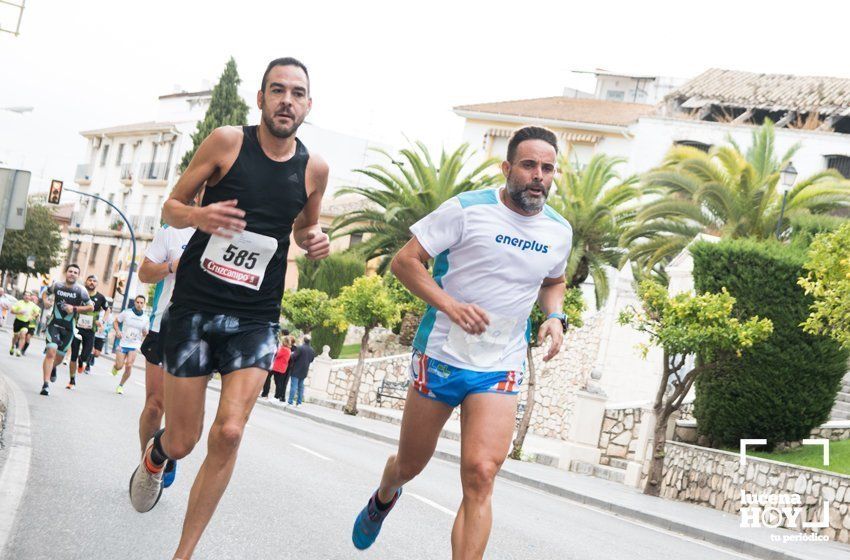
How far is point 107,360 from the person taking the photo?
143 feet

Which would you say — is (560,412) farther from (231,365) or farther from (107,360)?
(231,365)

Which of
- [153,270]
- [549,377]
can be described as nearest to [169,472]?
[153,270]

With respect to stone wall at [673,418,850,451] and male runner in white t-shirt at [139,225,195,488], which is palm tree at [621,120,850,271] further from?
male runner in white t-shirt at [139,225,195,488]

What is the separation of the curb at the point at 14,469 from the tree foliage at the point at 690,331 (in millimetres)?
9401

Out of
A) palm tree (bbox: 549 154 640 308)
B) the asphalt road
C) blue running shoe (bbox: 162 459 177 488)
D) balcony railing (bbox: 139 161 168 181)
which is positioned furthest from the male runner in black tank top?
balcony railing (bbox: 139 161 168 181)

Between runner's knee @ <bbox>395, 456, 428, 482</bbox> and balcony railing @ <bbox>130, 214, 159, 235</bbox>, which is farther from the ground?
balcony railing @ <bbox>130, 214, 159, 235</bbox>

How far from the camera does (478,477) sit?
581cm

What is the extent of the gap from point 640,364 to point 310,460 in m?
22.5

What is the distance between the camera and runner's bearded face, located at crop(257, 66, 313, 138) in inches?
230

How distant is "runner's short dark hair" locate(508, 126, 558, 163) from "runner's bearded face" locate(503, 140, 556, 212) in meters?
0.03

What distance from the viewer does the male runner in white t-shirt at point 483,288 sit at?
607 centimetres

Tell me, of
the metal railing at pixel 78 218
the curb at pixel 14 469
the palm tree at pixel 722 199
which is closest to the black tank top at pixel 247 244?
the curb at pixel 14 469

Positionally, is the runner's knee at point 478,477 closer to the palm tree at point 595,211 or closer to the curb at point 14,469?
the curb at point 14,469

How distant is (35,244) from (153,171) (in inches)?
423
